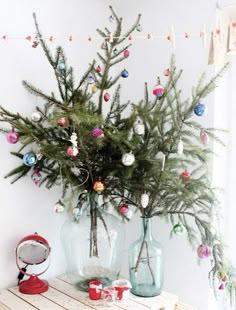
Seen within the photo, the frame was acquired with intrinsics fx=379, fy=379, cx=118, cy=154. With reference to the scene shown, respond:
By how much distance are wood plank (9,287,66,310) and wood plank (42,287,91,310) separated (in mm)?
23

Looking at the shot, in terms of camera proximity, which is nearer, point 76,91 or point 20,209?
point 76,91

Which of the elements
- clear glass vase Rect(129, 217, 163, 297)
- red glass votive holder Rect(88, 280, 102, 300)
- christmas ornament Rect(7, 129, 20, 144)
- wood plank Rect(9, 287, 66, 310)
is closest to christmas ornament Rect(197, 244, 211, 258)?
clear glass vase Rect(129, 217, 163, 297)

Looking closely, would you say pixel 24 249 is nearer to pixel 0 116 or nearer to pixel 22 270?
pixel 22 270

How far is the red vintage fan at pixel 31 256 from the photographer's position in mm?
1570

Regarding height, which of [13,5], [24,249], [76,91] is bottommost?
[24,249]

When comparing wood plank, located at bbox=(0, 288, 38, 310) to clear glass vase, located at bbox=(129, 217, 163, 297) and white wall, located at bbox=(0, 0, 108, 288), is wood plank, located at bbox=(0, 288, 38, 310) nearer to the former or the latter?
white wall, located at bbox=(0, 0, 108, 288)

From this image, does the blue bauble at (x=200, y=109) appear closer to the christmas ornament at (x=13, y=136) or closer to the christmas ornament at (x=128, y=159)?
the christmas ornament at (x=128, y=159)

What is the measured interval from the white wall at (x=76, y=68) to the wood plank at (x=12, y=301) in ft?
0.29

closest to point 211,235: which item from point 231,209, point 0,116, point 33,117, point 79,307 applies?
point 231,209

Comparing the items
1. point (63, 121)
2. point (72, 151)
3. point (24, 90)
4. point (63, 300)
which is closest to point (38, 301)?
point (63, 300)

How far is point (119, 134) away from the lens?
1.45 metres

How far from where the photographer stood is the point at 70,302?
4.86ft

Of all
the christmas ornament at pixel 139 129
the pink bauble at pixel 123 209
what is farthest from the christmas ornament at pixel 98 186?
the christmas ornament at pixel 139 129

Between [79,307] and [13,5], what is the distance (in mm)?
1274
